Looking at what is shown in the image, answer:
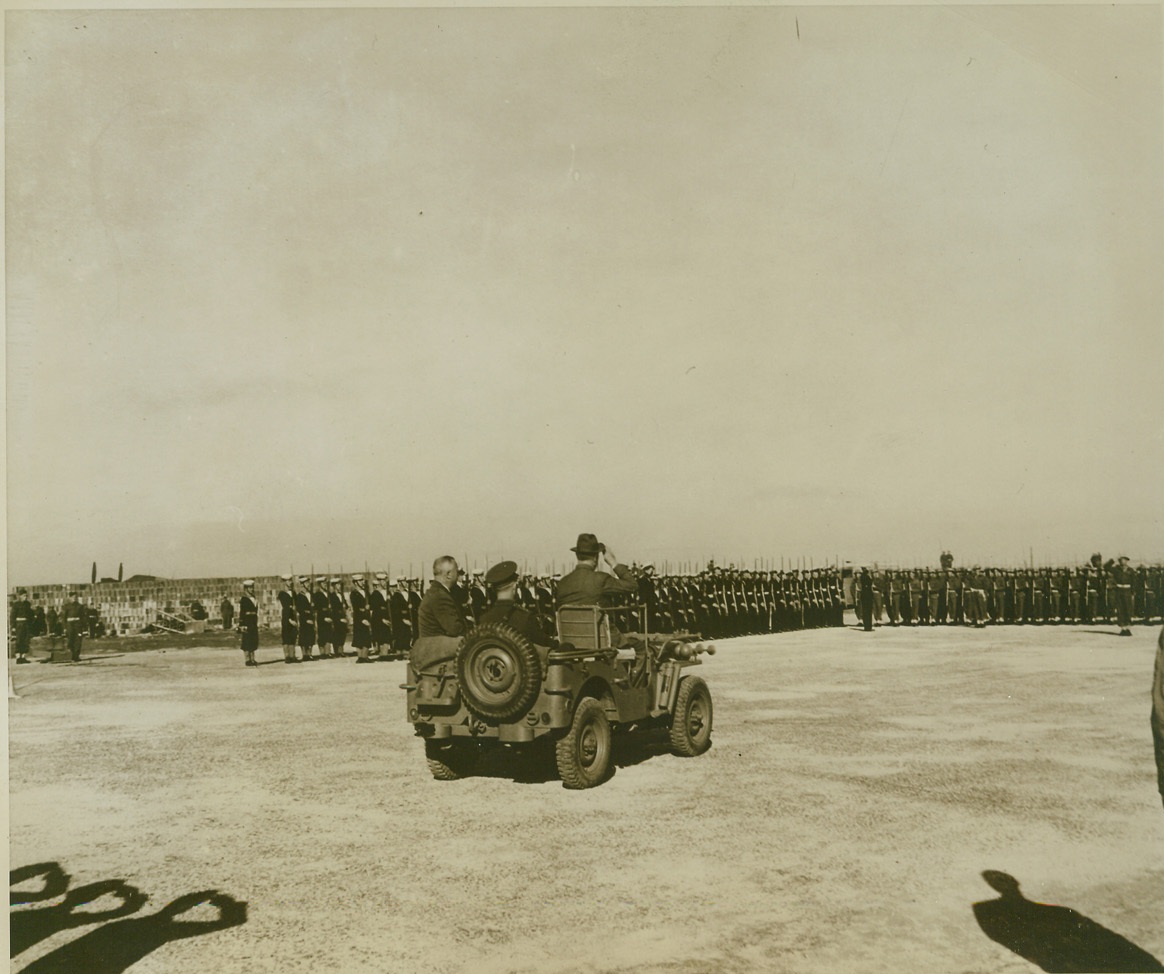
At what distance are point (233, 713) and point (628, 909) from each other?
800cm

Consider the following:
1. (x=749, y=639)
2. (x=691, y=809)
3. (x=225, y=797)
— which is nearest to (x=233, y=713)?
(x=225, y=797)

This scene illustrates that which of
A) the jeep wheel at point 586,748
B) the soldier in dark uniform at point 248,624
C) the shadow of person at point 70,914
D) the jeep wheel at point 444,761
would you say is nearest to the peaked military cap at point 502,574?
the jeep wheel at point 586,748

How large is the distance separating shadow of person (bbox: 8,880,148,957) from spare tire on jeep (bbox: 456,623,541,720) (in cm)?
269

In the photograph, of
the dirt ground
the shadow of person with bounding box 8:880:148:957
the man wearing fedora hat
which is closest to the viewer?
the dirt ground

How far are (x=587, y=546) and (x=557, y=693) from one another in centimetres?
159

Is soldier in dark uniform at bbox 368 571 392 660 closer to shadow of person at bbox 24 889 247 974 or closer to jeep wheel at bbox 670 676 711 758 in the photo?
jeep wheel at bbox 670 676 711 758

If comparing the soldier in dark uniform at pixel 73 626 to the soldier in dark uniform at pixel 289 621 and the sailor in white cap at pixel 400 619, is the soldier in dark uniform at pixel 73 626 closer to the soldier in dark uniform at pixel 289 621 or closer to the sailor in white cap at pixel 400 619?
the soldier in dark uniform at pixel 289 621

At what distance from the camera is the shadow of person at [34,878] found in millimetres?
6177

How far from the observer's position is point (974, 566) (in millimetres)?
26234

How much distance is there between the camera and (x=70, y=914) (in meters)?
5.84

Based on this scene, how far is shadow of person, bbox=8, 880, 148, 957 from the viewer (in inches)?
224

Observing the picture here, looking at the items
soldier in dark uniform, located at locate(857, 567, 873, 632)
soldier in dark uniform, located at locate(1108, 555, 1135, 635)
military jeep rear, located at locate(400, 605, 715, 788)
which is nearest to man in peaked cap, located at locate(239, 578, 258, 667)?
military jeep rear, located at locate(400, 605, 715, 788)

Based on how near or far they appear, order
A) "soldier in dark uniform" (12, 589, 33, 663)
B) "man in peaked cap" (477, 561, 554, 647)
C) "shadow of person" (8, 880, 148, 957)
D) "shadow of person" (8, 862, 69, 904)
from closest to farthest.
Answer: "shadow of person" (8, 880, 148, 957)
"shadow of person" (8, 862, 69, 904)
"man in peaked cap" (477, 561, 554, 647)
"soldier in dark uniform" (12, 589, 33, 663)

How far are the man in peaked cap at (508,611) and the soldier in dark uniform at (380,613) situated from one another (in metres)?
11.4
